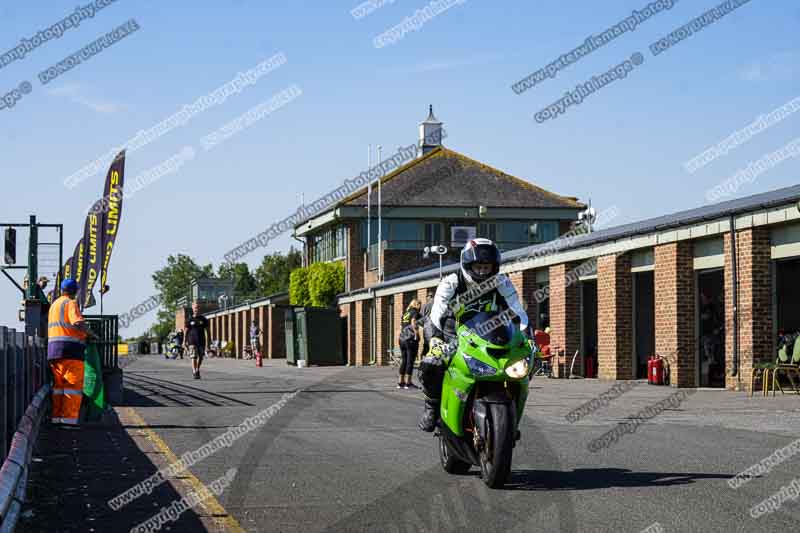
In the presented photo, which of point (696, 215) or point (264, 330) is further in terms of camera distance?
point (264, 330)

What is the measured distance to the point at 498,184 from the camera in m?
64.7

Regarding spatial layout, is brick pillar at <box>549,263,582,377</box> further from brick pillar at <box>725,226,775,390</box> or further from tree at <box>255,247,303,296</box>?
tree at <box>255,247,303,296</box>

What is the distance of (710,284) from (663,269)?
281cm

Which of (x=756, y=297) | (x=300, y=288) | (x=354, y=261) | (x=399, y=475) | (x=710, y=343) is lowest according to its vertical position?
(x=399, y=475)

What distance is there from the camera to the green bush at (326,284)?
62812 mm

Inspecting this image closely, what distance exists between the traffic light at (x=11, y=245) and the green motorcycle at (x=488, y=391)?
71.3 feet

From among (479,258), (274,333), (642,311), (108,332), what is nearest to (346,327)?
(274,333)

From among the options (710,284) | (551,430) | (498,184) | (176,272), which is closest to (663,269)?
(710,284)

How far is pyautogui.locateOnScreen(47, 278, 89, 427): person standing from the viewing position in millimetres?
13922

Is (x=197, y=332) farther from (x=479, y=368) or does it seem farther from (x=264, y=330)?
(x=264, y=330)

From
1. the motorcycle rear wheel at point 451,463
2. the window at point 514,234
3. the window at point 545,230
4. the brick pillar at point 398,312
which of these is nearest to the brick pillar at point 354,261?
the window at point 514,234

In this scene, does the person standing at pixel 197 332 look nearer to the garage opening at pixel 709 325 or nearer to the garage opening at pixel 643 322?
the garage opening at pixel 643 322

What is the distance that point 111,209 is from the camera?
2102 centimetres

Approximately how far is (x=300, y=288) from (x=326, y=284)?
3574mm
